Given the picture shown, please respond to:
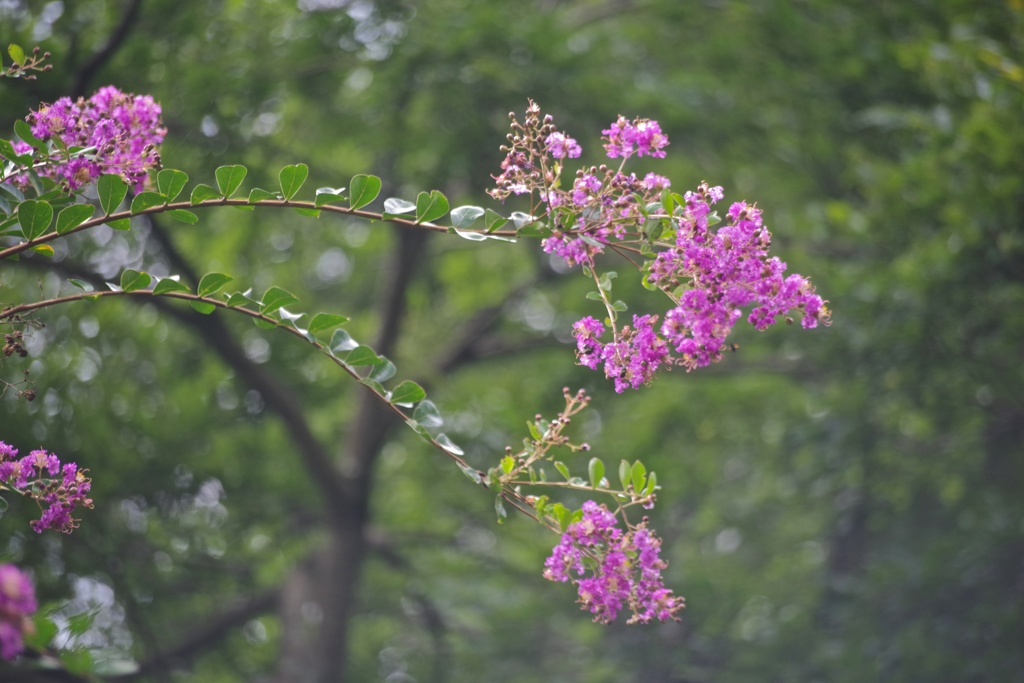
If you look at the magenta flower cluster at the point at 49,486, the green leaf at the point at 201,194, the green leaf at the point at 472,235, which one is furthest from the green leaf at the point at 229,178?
the magenta flower cluster at the point at 49,486

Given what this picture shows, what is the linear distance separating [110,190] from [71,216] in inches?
2.5

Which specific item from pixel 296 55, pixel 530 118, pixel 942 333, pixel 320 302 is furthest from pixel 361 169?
pixel 530 118

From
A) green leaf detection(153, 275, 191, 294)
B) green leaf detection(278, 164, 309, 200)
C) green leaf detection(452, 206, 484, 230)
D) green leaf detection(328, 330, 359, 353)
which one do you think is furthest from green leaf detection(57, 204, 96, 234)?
green leaf detection(452, 206, 484, 230)

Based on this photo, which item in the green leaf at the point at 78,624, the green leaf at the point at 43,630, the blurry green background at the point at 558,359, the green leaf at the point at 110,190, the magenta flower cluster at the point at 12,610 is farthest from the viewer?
the blurry green background at the point at 558,359

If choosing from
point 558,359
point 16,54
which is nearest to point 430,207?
point 16,54

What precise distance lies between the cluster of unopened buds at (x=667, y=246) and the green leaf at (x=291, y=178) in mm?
289

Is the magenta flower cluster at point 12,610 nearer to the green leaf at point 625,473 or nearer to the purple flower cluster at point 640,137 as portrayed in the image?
the green leaf at point 625,473

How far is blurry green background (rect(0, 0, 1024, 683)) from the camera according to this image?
4.17 metres

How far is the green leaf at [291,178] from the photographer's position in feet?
4.68

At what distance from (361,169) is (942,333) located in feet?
13.8

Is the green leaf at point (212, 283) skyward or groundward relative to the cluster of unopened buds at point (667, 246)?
groundward

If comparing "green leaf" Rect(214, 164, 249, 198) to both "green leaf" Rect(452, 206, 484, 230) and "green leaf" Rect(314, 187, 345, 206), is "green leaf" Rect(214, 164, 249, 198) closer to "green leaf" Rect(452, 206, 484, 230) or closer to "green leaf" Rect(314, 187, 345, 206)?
"green leaf" Rect(314, 187, 345, 206)

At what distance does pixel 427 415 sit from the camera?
1.49 m

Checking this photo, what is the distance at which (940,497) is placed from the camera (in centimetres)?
633
